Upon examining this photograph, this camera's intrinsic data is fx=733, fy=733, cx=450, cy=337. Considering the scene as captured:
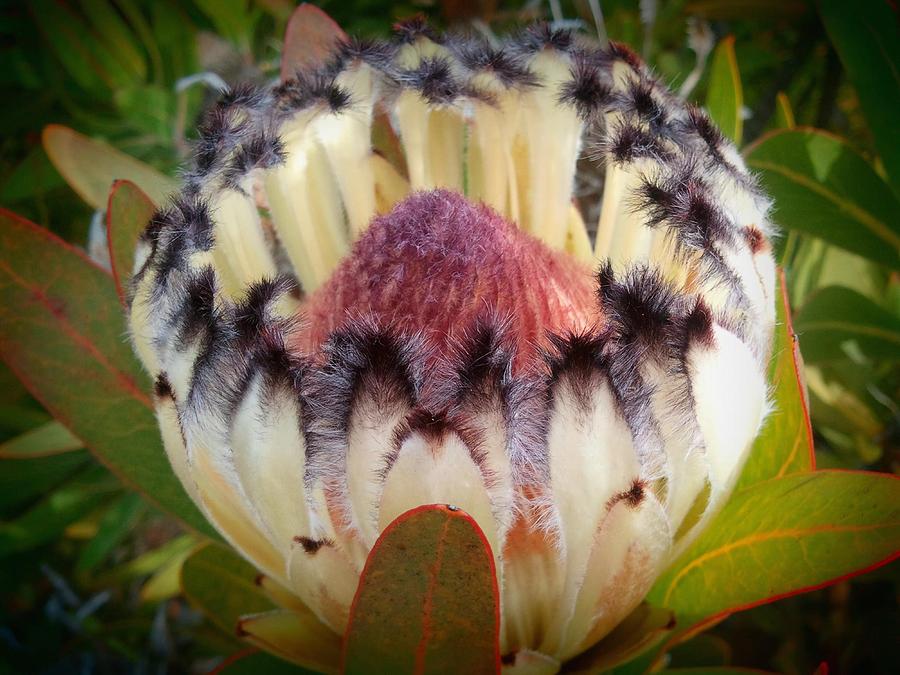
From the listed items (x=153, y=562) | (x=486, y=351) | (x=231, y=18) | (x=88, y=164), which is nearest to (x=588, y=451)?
(x=486, y=351)

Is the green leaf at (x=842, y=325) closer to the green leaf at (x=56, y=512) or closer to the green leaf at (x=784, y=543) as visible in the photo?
the green leaf at (x=784, y=543)

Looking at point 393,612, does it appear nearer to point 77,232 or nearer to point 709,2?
point 709,2

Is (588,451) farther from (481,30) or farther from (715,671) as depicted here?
(481,30)

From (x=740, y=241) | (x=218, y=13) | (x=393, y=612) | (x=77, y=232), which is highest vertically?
(x=218, y=13)

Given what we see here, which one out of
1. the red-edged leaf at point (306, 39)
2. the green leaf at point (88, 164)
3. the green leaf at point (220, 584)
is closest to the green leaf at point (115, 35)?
the green leaf at point (88, 164)

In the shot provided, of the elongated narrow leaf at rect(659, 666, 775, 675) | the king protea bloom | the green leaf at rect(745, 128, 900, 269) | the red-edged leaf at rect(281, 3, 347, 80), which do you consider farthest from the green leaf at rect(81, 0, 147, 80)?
the elongated narrow leaf at rect(659, 666, 775, 675)

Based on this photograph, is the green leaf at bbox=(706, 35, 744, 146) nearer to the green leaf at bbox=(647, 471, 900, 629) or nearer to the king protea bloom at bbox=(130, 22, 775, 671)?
the king protea bloom at bbox=(130, 22, 775, 671)

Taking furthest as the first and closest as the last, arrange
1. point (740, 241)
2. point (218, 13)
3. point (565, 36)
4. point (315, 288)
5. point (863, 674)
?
point (218, 13) → point (863, 674) → point (315, 288) → point (565, 36) → point (740, 241)

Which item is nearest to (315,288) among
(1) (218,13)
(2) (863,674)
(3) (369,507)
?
(3) (369,507)
